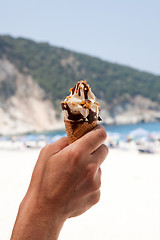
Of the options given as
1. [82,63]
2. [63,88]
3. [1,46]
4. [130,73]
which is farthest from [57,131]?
[130,73]

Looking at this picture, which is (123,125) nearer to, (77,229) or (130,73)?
(130,73)

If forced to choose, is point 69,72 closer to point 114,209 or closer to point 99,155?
point 114,209

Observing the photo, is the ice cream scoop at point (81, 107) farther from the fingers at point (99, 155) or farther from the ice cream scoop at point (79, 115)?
the fingers at point (99, 155)

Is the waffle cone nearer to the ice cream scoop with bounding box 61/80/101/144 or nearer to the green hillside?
the ice cream scoop with bounding box 61/80/101/144

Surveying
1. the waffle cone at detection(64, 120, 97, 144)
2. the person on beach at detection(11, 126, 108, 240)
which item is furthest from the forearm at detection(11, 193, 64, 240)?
the waffle cone at detection(64, 120, 97, 144)

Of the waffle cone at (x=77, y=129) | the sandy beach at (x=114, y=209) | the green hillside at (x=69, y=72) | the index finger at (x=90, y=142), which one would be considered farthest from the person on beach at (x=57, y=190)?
the green hillside at (x=69, y=72)

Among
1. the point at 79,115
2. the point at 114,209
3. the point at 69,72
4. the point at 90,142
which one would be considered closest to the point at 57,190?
the point at 90,142
